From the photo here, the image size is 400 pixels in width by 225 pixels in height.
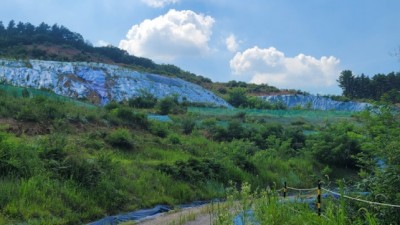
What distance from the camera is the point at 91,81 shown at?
154 ft

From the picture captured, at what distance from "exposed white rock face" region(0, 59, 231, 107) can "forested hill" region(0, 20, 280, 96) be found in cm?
748

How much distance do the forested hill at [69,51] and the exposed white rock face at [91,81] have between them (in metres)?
7.48

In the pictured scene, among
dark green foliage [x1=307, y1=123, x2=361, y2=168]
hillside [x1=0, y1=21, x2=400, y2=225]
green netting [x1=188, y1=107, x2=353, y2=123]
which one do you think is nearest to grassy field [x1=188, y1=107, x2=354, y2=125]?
green netting [x1=188, y1=107, x2=353, y2=123]

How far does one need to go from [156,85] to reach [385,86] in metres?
38.9

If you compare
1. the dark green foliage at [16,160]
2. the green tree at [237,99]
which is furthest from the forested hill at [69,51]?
the dark green foliage at [16,160]

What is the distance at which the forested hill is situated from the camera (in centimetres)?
6042

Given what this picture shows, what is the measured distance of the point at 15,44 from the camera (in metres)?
64.8

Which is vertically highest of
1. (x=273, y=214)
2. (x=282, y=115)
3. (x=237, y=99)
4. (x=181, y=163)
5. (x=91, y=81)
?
(x=237, y=99)

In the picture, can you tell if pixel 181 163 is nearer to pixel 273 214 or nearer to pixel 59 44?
pixel 273 214

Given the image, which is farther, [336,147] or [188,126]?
[188,126]

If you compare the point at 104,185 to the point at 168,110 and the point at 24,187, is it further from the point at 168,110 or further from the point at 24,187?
the point at 168,110

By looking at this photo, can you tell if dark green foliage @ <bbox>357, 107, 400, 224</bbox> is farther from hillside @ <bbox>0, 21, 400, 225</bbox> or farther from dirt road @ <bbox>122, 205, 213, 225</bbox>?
dirt road @ <bbox>122, 205, 213, 225</bbox>

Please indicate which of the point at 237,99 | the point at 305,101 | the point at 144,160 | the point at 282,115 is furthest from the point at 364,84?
the point at 144,160

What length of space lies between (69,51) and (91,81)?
23.8 meters
